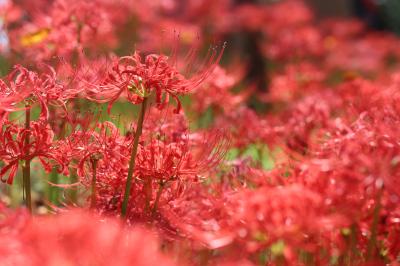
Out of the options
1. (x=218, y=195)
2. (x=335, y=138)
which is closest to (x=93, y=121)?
(x=218, y=195)

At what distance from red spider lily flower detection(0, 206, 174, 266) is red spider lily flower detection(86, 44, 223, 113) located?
0.46m

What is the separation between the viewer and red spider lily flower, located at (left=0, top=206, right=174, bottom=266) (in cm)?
74

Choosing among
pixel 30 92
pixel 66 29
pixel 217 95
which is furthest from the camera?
pixel 217 95

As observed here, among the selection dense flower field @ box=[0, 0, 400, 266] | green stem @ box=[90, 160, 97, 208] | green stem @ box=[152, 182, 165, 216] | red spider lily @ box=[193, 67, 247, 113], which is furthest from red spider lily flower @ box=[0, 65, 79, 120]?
red spider lily @ box=[193, 67, 247, 113]

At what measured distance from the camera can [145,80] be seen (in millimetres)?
1229

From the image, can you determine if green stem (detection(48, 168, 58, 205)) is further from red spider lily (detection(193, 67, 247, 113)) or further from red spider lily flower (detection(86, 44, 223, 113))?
red spider lily flower (detection(86, 44, 223, 113))

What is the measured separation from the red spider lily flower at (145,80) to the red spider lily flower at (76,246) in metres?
0.46

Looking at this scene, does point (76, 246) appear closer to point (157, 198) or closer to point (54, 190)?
point (157, 198)

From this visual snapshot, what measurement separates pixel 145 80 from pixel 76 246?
534 mm

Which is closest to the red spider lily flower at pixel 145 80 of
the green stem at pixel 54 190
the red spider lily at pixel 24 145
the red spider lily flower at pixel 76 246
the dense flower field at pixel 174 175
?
the dense flower field at pixel 174 175

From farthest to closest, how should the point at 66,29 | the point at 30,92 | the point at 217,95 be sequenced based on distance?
the point at 217,95, the point at 66,29, the point at 30,92

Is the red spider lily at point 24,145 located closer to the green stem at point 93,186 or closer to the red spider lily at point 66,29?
the green stem at point 93,186

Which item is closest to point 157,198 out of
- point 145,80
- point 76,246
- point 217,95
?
point 145,80

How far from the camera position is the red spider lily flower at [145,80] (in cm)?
123
